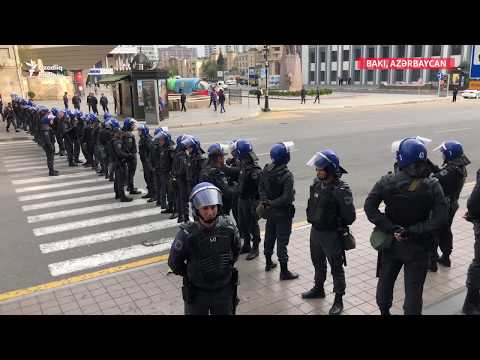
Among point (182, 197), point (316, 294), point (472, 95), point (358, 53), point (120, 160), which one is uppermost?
point (358, 53)

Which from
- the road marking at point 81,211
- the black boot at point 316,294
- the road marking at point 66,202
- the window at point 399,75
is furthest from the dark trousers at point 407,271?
the window at point 399,75

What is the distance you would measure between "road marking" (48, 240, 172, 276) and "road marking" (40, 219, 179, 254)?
0.63 meters

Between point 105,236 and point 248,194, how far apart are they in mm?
3083

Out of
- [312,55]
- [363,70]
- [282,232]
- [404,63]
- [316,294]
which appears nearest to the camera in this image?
[316,294]

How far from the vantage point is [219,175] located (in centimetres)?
644

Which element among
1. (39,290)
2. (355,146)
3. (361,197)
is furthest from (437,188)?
(355,146)

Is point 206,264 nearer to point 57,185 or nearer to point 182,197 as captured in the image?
point 182,197

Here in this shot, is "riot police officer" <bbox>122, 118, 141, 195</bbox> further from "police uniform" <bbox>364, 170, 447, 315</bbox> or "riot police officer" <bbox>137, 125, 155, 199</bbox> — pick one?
"police uniform" <bbox>364, 170, 447, 315</bbox>

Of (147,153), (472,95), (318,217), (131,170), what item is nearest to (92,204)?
(131,170)

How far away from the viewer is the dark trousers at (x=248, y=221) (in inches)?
264

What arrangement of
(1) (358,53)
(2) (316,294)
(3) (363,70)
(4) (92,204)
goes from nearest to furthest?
(2) (316,294)
(4) (92,204)
(3) (363,70)
(1) (358,53)

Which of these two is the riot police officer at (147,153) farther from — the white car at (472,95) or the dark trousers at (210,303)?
the white car at (472,95)

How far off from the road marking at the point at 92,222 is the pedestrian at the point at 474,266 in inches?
244

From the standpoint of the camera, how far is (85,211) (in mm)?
9531
